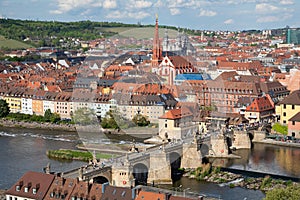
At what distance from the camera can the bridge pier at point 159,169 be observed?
16.7 m

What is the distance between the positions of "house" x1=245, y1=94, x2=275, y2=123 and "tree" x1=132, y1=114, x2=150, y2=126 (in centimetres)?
615

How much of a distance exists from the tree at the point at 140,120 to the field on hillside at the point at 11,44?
4271cm

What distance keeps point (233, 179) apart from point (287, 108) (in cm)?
785

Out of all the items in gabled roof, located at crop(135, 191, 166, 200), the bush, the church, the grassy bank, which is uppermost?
the church

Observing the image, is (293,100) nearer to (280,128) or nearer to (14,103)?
(280,128)

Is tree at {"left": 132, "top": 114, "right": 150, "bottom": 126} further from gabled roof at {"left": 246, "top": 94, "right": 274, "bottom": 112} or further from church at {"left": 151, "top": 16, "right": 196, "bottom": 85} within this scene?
church at {"left": 151, "top": 16, "right": 196, "bottom": 85}

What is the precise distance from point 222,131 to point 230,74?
10002 millimetres

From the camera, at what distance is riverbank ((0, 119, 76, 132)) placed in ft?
83.6

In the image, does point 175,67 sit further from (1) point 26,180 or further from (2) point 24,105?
(1) point 26,180

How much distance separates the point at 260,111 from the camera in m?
24.1

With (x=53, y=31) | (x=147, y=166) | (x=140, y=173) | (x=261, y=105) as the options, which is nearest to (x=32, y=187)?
(x=140, y=173)

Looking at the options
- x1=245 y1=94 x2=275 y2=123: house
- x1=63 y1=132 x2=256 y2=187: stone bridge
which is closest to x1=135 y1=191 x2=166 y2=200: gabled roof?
x1=63 y1=132 x2=256 y2=187: stone bridge

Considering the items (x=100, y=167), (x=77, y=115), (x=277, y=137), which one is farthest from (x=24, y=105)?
(x=100, y=167)

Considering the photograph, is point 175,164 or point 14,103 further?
point 14,103
